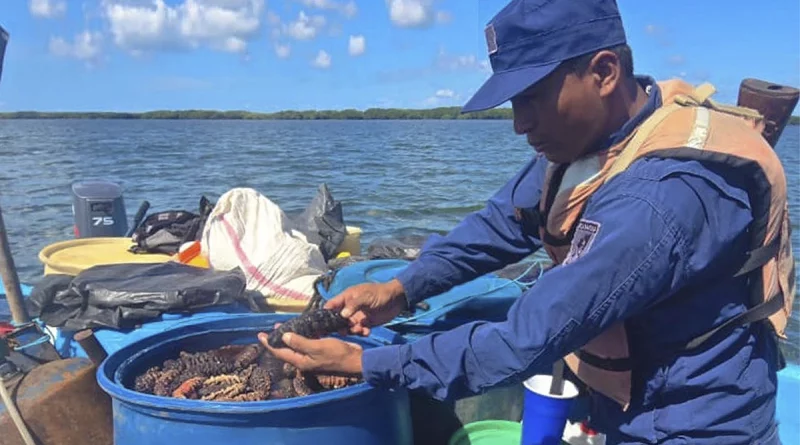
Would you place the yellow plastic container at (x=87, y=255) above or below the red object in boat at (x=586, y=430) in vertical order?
above

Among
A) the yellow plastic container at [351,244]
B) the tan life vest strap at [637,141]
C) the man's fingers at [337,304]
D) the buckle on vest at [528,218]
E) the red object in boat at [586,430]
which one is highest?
the tan life vest strap at [637,141]

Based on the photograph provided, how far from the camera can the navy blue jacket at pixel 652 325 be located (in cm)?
167

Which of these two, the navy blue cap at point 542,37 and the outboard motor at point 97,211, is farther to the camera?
the outboard motor at point 97,211

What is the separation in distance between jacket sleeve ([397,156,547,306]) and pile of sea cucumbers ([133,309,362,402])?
0.36 metres

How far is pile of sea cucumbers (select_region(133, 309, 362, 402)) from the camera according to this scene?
2.57 metres

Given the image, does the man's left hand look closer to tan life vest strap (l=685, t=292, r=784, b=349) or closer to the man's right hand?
the man's right hand

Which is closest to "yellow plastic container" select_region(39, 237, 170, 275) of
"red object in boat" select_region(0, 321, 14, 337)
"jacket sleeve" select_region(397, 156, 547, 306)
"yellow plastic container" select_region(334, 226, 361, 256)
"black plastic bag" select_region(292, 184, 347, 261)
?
"red object in boat" select_region(0, 321, 14, 337)

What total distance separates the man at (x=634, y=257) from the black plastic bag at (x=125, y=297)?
1932 mm

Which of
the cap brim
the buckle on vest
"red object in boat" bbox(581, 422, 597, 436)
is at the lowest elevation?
"red object in boat" bbox(581, 422, 597, 436)

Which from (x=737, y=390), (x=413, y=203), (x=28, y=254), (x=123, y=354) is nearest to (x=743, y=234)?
(x=737, y=390)

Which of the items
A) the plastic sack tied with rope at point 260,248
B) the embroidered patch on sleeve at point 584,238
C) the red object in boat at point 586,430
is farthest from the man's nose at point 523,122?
the plastic sack tied with rope at point 260,248

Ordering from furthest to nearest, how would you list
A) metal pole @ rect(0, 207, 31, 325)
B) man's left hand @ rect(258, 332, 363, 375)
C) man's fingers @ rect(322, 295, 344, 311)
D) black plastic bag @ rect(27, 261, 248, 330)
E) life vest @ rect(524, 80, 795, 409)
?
1. metal pole @ rect(0, 207, 31, 325)
2. black plastic bag @ rect(27, 261, 248, 330)
3. man's fingers @ rect(322, 295, 344, 311)
4. man's left hand @ rect(258, 332, 363, 375)
5. life vest @ rect(524, 80, 795, 409)

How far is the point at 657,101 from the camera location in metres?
2.01

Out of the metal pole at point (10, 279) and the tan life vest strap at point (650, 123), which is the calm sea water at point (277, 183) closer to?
the metal pole at point (10, 279)
